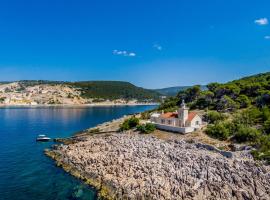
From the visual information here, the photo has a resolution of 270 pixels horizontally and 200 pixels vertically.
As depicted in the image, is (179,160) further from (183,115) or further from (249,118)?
(249,118)

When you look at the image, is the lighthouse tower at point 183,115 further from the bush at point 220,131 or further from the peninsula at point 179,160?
the bush at point 220,131

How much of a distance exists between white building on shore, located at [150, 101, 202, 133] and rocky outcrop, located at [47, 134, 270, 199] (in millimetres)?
6038

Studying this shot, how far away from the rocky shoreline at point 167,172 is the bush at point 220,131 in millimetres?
5270

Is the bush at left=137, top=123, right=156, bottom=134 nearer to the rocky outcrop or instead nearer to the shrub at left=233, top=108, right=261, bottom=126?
the rocky outcrop

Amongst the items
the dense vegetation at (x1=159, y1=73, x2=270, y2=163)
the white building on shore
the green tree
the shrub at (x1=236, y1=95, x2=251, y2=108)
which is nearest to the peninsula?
the white building on shore

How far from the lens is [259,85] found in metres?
67.2

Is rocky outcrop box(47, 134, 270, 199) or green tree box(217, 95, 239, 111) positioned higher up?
green tree box(217, 95, 239, 111)

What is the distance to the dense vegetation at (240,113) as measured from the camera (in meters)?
39.2

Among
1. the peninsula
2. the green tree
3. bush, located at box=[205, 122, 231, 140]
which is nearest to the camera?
the peninsula

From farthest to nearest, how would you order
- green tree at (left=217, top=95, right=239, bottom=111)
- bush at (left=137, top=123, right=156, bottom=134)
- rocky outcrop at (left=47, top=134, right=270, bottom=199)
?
1. green tree at (left=217, top=95, right=239, bottom=111)
2. bush at (left=137, top=123, right=156, bottom=134)
3. rocky outcrop at (left=47, top=134, right=270, bottom=199)

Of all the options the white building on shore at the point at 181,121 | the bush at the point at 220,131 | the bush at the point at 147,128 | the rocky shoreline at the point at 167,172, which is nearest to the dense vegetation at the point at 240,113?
the bush at the point at 220,131

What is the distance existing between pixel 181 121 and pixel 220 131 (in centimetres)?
864

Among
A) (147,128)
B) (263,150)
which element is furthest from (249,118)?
(147,128)

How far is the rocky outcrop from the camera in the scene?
28.2m
